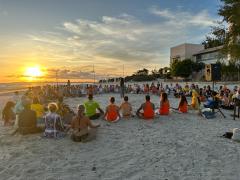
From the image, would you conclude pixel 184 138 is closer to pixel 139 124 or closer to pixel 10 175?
pixel 139 124

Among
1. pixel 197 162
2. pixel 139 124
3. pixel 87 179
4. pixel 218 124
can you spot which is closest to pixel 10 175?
pixel 87 179

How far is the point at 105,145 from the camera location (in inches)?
285

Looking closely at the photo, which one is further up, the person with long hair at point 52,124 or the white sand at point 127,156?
the person with long hair at point 52,124

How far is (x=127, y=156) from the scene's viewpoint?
6.38 metres

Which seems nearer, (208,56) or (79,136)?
(79,136)

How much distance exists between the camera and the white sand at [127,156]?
5395 mm

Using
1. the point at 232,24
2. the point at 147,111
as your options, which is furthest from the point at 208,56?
the point at 147,111

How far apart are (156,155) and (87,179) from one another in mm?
1855

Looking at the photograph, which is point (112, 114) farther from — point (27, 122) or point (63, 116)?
point (27, 122)

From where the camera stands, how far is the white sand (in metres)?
5.39

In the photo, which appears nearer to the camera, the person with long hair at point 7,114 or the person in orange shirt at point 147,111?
the person with long hair at point 7,114

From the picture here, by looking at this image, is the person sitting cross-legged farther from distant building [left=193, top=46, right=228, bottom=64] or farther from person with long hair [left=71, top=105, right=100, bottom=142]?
distant building [left=193, top=46, right=228, bottom=64]

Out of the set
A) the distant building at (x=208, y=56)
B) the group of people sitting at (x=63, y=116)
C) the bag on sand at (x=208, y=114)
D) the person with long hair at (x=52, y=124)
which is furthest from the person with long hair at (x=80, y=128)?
the distant building at (x=208, y=56)

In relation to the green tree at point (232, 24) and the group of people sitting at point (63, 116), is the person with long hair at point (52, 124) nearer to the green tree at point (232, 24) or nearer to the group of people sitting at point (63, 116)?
the group of people sitting at point (63, 116)
